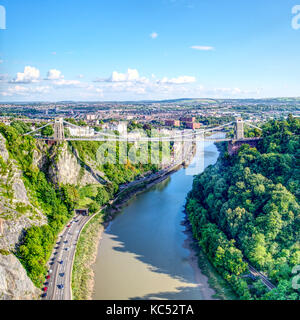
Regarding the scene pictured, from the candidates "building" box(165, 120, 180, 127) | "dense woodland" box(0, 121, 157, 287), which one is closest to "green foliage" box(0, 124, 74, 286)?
"dense woodland" box(0, 121, 157, 287)

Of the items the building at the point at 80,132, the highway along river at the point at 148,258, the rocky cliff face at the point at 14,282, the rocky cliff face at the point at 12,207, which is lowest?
the highway along river at the point at 148,258

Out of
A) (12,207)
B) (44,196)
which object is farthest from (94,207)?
(12,207)

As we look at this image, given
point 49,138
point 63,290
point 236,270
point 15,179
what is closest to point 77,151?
point 49,138

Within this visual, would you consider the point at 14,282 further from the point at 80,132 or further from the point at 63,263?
the point at 80,132

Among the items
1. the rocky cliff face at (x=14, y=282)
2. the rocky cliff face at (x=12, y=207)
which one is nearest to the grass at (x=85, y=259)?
the rocky cliff face at (x=14, y=282)

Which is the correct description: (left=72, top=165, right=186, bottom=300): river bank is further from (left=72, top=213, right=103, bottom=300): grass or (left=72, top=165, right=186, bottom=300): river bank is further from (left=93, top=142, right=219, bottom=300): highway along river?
(left=93, top=142, right=219, bottom=300): highway along river

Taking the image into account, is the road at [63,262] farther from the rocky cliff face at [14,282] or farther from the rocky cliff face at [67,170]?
the rocky cliff face at [67,170]

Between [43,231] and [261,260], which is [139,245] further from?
[261,260]

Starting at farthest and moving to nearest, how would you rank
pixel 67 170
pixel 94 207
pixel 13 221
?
pixel 67 170
pixel 94 207
pixel 13 221
